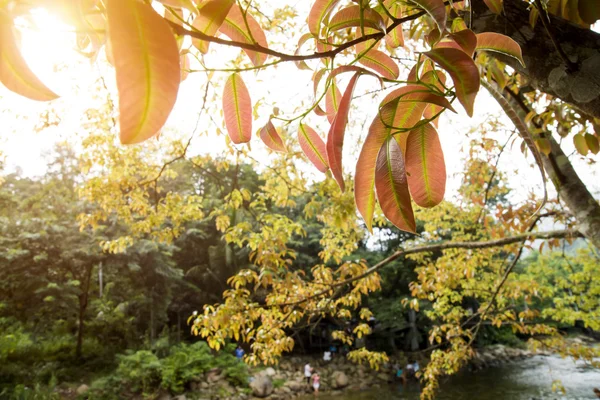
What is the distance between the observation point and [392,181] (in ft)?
1.21

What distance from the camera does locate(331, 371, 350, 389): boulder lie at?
11070mm

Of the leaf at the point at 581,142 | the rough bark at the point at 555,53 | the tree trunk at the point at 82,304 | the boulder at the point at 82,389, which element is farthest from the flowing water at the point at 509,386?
the rough bark at the point at 555,53

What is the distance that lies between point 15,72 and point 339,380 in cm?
1230

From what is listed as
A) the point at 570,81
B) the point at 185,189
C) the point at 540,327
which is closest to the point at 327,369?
the point at 185,189

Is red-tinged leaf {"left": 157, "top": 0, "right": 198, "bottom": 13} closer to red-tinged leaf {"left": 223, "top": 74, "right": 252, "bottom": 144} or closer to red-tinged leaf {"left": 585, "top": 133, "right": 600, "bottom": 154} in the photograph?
red-tinged leaf {"left": 223, "top": 74, "right": 252, "bottom": 144}

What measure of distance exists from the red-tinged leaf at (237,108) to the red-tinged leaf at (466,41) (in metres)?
0.24

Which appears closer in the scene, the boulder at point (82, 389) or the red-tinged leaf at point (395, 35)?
the red-tinged leaf at point (395, 35)

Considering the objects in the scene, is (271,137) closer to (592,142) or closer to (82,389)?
(592,142)

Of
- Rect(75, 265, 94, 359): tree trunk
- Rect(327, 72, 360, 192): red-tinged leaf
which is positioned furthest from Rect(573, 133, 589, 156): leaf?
Rect(75, 265, 94, 359): tree trunk

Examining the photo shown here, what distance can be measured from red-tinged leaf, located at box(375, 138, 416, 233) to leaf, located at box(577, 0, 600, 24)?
36 cm

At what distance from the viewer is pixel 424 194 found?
429mm

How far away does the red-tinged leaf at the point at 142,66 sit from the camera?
0.71 ft

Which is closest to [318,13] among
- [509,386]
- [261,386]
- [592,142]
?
[592,142]

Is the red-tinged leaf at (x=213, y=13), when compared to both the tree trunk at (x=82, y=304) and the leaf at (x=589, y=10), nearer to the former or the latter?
the leaf at (x=589, y=10)
